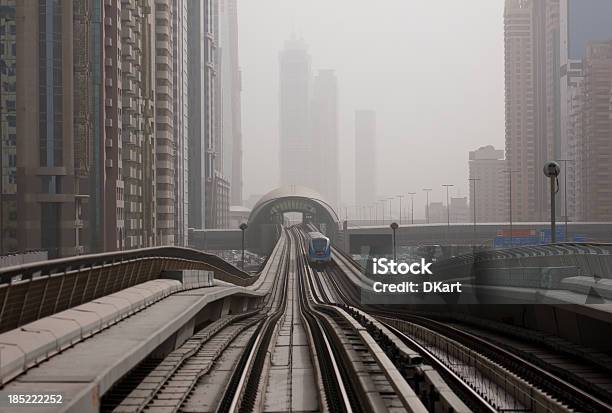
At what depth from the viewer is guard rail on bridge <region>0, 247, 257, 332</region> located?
42.7 ft

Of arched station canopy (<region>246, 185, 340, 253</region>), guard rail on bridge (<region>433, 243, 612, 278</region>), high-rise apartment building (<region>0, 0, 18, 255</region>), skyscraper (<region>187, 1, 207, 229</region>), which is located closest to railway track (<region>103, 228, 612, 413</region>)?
guard rail on bridge (<region>433, 243, 612, 278</region>)

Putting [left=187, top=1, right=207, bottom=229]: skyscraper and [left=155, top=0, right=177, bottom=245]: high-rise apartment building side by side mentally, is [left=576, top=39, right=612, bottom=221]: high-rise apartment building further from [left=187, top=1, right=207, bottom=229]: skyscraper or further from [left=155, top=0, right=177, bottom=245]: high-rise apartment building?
[left=155, top=0, right=177, bottom=245]: high-rise apartment building

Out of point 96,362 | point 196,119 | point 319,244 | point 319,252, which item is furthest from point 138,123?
point 196,119

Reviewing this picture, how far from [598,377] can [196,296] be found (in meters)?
12.5

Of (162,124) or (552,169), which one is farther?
(162,124)

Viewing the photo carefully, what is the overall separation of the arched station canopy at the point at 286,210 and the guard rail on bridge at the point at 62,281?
425 ft

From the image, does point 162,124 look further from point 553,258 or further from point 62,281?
point 62,281

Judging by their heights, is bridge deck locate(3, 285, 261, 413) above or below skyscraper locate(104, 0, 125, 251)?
below

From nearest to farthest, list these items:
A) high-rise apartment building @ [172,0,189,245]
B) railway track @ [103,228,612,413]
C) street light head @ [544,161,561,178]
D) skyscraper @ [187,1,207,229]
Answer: railway track @ [103,228,612,413]
street light head @ [544,161,561,178]
high-rise apartment building @ [172,0,189,245]
skyscraper @ [187,1,207,229]

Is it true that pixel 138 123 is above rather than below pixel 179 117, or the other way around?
below

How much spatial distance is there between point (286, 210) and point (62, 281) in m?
174

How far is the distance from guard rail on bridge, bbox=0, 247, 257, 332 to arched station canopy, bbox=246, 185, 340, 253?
12967 centimetres

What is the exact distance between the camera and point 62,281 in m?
15.8

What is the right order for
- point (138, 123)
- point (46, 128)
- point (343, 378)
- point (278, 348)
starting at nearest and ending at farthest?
1. point (343, 378)
2. point (278, 348)
3. point (46, 128)
4. point (138, 123)
